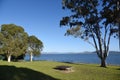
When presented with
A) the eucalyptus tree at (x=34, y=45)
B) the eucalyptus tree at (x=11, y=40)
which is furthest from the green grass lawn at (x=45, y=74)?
the eucalyptus tree at (x=34, y=45)

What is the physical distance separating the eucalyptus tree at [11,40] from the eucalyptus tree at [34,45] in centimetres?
951

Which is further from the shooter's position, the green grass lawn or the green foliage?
the green foliage

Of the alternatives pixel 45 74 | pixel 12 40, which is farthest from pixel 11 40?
pixel 45 74

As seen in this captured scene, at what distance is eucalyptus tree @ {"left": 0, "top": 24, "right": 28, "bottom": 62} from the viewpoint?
2379 inches

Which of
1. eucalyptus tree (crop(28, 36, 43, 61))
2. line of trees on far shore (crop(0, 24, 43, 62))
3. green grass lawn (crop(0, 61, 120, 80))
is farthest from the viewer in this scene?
eucalyptus tree (crop(28, 36, 43, 61))

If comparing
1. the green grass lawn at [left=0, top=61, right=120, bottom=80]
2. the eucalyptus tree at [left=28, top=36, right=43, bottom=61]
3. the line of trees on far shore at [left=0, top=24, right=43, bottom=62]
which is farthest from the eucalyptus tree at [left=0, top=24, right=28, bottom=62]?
the green grass lawn at [left=0, top=61, right=120, bottom=80]

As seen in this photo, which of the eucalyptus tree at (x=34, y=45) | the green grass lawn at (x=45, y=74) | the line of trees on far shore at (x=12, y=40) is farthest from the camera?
the eucalyptus tree at (x=34, y=45)

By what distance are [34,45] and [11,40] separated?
14.5 m

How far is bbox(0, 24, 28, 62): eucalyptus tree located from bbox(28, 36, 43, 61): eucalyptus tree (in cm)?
951

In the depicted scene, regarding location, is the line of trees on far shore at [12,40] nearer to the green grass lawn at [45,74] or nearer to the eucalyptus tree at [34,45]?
the eucalyptus tree at [34,45]

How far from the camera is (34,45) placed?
2950 inches

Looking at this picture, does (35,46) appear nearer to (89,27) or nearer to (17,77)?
(89,27)

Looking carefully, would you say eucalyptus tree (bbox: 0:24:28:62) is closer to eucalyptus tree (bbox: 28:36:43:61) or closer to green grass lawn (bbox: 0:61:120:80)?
eucalyptus tree (bbox: 28:36:43:61)

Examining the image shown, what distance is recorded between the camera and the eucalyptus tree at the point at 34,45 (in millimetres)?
73375
